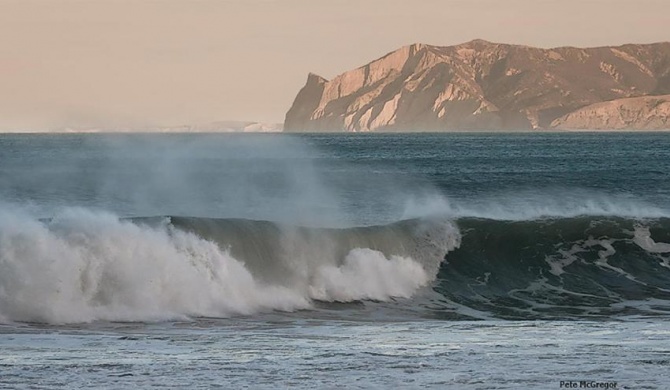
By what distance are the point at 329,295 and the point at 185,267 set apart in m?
3.26

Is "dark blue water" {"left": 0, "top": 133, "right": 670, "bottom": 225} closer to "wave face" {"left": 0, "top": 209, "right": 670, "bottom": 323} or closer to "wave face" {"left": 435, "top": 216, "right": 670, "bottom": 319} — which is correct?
"wave face" {"left": 435, "top": 216, "right": 670, "bottom": 319}

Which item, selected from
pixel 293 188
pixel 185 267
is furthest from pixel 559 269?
pixel 293 188

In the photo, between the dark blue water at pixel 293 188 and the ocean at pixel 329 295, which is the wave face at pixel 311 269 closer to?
the ocean at pixel 329 295

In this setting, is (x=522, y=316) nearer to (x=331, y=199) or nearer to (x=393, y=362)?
(x=393, y=362)

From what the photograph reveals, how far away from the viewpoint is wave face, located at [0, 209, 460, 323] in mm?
20141

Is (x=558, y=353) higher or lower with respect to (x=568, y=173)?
lower

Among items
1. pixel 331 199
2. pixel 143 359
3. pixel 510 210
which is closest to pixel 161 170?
pixel 331 199

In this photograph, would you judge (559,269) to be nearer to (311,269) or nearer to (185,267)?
(311,269)

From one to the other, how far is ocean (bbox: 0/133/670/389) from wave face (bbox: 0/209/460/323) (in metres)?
0.04

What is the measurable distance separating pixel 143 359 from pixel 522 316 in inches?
380

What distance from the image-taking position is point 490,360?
14.6m

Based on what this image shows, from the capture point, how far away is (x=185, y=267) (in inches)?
882

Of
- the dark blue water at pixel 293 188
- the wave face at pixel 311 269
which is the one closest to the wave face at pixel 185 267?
the wave face at pixel 311 269

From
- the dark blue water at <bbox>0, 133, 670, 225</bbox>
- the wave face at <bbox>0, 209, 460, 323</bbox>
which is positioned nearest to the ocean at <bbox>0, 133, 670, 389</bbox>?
the wave face at <bbox>0, 209, 460, 323</bbox>
